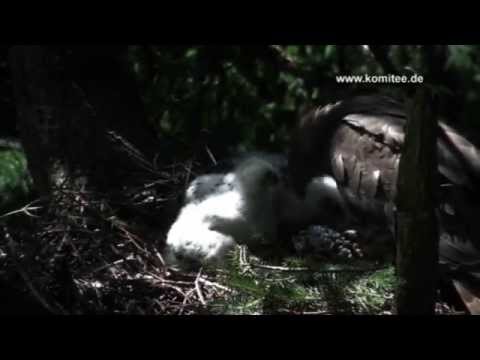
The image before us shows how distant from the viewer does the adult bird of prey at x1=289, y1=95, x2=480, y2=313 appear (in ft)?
11.1

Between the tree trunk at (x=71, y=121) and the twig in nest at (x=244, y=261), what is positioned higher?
the tree trunk at (x=71, y=121)

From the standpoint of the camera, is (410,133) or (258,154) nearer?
(410,133)

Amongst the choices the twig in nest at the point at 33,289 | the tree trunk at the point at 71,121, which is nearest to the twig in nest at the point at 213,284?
the twig in nest at the point at 33,289

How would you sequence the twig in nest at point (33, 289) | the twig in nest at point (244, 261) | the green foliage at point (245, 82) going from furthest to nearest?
the green foliage at point (245, 82) < the twig in nest at point (244, 261) < the twig in nest at point (33, 289)

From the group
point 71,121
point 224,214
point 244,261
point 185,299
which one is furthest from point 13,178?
point 244,261

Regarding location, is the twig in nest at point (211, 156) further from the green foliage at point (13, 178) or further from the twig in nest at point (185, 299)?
the twig in nest at point (185, 299)

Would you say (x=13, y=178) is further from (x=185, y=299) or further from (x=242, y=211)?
(x=185, y=299)

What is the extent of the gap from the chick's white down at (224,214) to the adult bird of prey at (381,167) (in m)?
0.21

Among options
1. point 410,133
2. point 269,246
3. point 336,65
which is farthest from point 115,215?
point 336,65

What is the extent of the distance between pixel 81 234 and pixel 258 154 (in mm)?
1324

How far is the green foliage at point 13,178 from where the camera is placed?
13.4ft

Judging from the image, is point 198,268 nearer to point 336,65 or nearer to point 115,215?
point 115,215

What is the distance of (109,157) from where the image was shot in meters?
4.19

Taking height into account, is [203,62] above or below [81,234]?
above
